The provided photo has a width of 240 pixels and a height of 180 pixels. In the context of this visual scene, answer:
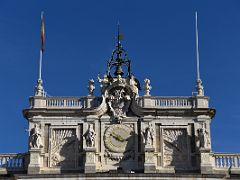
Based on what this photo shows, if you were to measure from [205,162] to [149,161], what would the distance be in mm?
2919

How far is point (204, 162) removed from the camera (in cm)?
3772

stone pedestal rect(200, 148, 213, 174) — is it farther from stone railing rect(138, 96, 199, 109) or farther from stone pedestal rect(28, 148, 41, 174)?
stone pedestal rect(28, 148, 41, 174)

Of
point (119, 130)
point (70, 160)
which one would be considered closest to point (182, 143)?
point (119, 130)

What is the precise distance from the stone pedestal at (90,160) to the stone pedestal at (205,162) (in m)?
5.59

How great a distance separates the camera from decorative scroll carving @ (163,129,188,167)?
38344mm

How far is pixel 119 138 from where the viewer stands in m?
38.7

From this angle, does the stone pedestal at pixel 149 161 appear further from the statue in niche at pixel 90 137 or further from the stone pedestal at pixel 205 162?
the statue in niche at pixel 90 137

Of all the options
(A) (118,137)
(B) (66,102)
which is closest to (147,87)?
(A) (118,137)

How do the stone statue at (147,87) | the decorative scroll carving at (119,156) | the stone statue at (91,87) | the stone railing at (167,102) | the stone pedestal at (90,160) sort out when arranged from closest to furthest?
1. the stone pedestal at (90,160)
2. the decorative scroll carving at (119,156)
3. the stone railing at (167,102)
4. the stone statue at (147,87)
5. the stone statue at (91,87)

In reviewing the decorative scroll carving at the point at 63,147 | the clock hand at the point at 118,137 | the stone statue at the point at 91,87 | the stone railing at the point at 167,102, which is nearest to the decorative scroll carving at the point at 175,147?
the stone railing at the point at 167,102

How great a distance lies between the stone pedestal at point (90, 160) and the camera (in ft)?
123

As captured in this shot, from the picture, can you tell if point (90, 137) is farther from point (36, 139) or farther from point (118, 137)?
point (36, 139)

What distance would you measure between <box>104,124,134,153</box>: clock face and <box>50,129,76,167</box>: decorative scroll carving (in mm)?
1874

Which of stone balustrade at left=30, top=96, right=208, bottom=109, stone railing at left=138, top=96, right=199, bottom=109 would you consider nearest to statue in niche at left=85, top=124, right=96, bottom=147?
stone balustrade at left=30, top=96, right=208, bottom=109
